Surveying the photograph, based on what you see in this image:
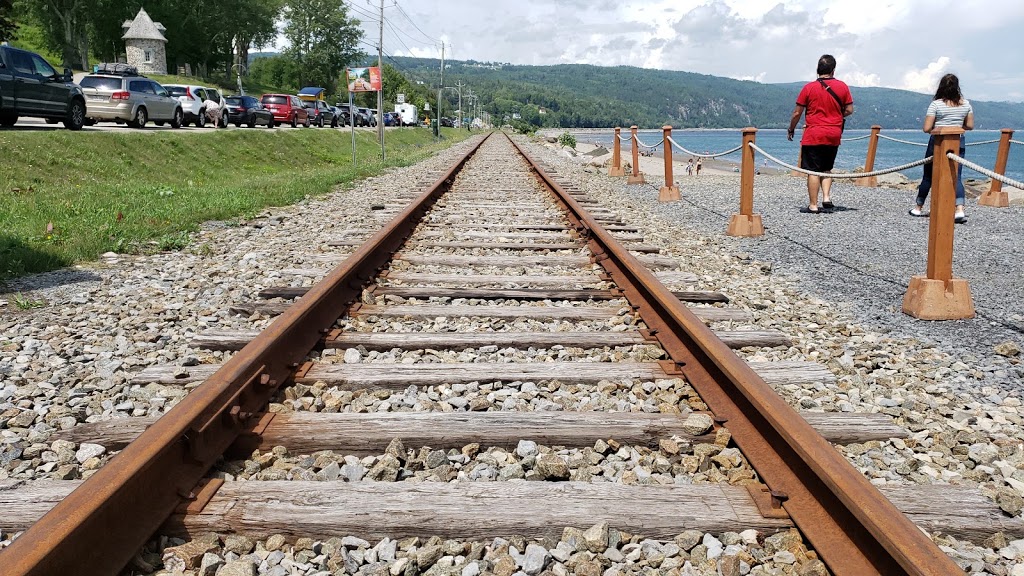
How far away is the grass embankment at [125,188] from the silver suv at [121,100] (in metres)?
2.70

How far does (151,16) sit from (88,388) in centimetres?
8227

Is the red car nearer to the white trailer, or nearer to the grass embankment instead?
the grass embankment

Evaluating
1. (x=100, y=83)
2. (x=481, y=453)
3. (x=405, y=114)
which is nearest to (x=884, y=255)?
(x=481, y=453)

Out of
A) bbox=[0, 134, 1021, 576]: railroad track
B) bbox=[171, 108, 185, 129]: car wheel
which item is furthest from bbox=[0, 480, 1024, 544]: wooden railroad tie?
bbox=[171, 108, 185, 129]: car wheel

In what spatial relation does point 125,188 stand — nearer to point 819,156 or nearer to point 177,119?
point 819,156

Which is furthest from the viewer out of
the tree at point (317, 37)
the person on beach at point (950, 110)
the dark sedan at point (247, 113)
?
the tree at point (317, 37)

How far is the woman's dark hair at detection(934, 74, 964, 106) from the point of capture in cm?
943

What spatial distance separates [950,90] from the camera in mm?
9430

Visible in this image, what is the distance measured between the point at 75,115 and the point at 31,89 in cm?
182

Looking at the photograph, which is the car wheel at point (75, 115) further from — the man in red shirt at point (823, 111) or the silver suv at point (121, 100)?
the man in red shirt at point (823, 111)

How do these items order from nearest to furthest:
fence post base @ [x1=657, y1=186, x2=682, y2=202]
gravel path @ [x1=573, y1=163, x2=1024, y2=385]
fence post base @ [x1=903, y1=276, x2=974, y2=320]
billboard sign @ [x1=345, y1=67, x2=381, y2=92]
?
gravel path @ [x1=573, y1=163, x2=1024, y2=385], fence post base @ [x1=903, y1=276, x2=974, y2=320], fence post base @ [x1=657, y1=186, x2=682, y2=202], billboard sign @ [x1=345, y1=67, x2=381, y2=92]

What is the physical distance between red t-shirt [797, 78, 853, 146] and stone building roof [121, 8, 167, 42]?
7004 centimetres

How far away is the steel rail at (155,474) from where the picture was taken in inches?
68.8

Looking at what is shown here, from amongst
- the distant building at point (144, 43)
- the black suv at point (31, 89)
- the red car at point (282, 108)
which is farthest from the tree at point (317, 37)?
the black suv at point (31, 89)
